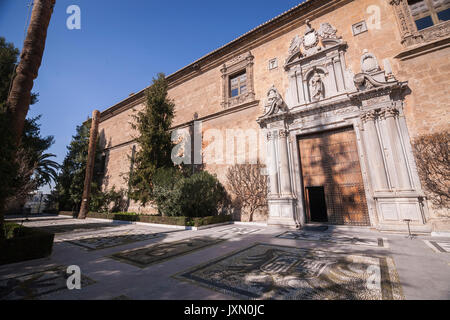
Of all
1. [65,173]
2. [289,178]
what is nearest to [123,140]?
[65,173]

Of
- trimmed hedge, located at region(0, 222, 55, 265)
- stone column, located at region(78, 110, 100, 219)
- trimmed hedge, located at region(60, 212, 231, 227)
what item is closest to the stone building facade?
trimmed hedge, located at region(60, 212, 231, 227)

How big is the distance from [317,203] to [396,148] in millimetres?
4227

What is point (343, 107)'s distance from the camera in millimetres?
9070

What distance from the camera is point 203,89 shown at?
1554 centimetres

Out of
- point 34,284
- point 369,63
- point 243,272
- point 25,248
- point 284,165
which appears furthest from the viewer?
point 284,165

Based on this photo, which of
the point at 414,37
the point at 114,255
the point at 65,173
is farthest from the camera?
the point at 65,173

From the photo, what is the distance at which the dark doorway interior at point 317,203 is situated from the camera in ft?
32.5

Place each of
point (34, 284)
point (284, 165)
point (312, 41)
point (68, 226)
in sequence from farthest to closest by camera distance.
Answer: point (312, 41) → point (68, 226) → point (284, 165) → point (34, 284)

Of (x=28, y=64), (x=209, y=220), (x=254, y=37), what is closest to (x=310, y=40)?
(x=254, y=37)

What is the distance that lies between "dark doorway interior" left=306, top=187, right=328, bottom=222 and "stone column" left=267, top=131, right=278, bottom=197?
1802 mm

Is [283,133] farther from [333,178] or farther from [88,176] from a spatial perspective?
[88,176]
